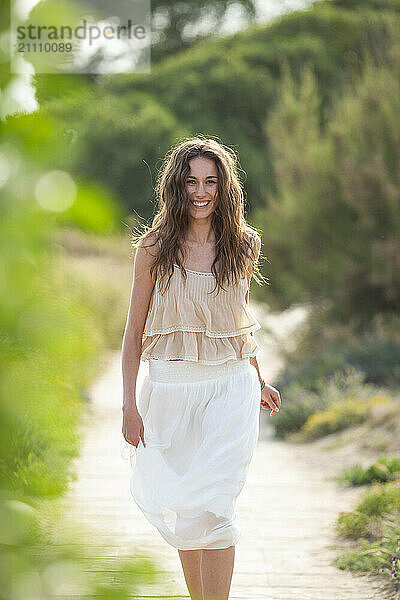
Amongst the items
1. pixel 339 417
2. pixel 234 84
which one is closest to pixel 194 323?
pixel 339 417

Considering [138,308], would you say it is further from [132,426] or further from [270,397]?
[270,397]

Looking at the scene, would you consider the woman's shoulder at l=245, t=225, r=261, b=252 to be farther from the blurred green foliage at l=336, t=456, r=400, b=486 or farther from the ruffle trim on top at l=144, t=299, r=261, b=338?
the blurred green foliage at l=336, t=456, r=400, b=486

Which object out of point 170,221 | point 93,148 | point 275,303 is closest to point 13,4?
point 170,221

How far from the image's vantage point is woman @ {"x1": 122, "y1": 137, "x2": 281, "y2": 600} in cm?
289

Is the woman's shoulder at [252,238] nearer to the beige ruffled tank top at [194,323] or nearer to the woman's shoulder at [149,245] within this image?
the beige ruffled tank top at [194,323]

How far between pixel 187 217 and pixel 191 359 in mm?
481


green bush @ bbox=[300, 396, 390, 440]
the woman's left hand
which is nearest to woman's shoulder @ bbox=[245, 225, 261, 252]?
the woman's left hand

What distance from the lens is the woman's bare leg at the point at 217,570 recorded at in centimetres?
285

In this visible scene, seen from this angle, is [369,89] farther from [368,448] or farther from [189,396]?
[189,396]

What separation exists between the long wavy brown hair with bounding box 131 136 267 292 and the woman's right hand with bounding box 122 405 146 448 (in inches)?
17.2

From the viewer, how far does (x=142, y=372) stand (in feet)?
36.4

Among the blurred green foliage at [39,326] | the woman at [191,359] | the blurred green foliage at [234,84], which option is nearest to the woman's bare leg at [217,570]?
the woman at [191,359]

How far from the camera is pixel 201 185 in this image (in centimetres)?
296

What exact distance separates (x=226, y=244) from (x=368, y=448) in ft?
12.8
